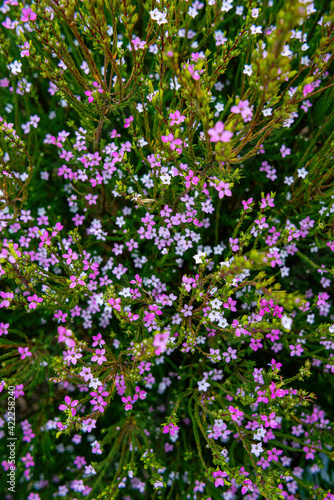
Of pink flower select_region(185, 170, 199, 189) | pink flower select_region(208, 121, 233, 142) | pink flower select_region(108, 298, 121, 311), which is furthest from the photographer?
pink flower select_region(185, 170, 199, 189)

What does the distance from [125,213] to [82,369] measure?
1917 mm

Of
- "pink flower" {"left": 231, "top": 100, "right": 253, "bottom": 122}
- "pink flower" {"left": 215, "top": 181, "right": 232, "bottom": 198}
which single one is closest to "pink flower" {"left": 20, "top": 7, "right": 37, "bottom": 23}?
"pink flower" {"left": 231, "top": 100, "right": 253, "bottom": 122}

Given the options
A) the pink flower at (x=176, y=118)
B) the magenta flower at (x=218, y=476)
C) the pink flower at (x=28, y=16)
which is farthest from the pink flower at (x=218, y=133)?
the magenta flower at (x=218, y=476)

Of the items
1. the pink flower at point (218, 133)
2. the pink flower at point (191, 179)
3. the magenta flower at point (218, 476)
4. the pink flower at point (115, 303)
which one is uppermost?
the pink flower at point (191, 179)

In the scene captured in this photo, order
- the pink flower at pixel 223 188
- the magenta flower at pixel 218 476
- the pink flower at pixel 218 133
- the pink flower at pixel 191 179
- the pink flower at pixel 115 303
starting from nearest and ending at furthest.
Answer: the pink flower at pixel 218 133 < the pink flower at pixel 223 188 < the pink flower at pixel 115 303 < the pink flower at pixel 191 179 < the magenta flower at pixel 218 476

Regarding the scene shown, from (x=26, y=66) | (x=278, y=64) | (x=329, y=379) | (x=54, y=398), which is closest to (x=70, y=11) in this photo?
(x=278, y=64)

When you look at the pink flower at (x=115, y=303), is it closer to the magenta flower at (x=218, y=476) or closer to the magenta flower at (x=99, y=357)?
the magenta flower at (x=99, y=357)

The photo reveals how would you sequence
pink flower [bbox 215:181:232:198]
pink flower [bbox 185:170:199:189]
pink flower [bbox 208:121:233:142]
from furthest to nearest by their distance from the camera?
1. pink flower [bbox 185:170:199:189]
2. pink flower [bbox 215:181:232:198]
3. pink flower [bbox 208:121:233:142]

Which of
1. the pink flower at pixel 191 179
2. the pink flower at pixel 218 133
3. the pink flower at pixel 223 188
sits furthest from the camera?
the pink flower at pixel 191 179

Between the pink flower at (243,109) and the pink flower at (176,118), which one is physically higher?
the pink flower at (176,118)

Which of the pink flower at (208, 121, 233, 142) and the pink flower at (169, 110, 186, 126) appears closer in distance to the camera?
the pink flower at (208, 121, 233, 142)

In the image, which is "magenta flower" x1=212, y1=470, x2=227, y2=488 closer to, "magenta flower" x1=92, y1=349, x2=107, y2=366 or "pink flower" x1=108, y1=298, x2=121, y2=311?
"magenta flower" x1=92, y1=349, x2=107, y2=366

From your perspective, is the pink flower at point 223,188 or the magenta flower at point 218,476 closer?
the pink flower at point 223,188

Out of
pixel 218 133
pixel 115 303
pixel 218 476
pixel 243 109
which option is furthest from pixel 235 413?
pixel 243 109
